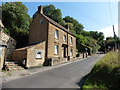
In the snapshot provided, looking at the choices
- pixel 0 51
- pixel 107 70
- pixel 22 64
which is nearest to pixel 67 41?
pixel 22 64

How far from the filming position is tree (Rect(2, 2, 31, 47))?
26.2 meters

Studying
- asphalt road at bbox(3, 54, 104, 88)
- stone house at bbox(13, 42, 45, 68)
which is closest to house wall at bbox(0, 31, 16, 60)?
stone house at bbox(13, 42, 45, 68)

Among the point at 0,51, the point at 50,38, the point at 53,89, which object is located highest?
the point at 50,38

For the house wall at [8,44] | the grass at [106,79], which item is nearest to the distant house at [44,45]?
the house wall at [8,44]

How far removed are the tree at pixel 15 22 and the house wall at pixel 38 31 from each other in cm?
363

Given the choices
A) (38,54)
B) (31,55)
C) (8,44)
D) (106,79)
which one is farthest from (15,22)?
(106,79)

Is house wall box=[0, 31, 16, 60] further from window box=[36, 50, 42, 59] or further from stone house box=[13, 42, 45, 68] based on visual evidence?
window box=[36, 50, 42, 59]

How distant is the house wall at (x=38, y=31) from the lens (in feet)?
68.7

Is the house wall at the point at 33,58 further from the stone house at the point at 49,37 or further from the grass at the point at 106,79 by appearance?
the grass at the point at 106,79

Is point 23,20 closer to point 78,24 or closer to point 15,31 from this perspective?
point 15,31

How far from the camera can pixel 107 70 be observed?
8.90 metres

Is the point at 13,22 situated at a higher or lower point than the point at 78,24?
lower

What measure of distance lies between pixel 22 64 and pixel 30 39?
9587 mm

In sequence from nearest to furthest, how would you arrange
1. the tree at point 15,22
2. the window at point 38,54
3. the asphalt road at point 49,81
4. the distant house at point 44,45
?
the asphalt road at point 49,81
the distant house at point 44,45
the window at point 38,54
the tree at point 15,22
